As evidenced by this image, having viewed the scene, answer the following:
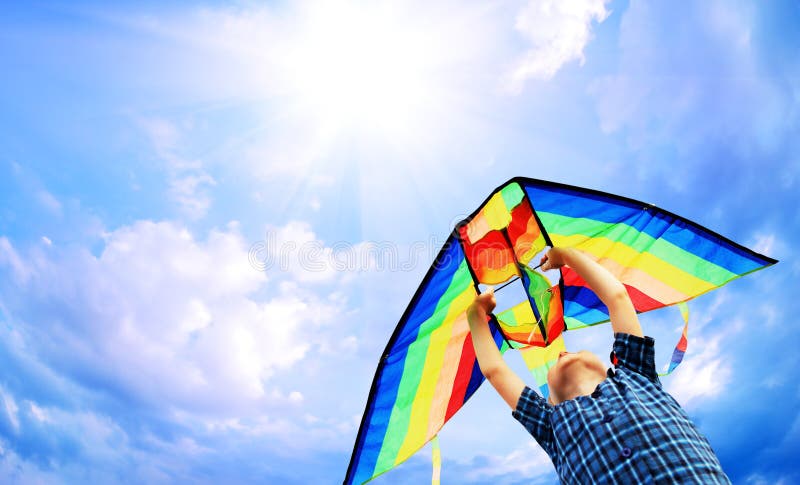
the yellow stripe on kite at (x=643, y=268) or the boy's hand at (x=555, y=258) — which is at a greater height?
the yellow stripe on kite at (x=643, y=268)

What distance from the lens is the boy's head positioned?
1.55m

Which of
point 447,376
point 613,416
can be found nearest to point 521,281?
point 447,376

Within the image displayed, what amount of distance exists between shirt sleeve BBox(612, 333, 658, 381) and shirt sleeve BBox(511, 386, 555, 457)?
0.31m

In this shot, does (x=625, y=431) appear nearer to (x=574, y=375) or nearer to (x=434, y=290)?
(x=574, y=375)

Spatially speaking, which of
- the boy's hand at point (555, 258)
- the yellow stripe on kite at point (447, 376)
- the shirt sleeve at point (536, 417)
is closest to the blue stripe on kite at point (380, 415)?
the yellow stripe on kite at point (447, 376)

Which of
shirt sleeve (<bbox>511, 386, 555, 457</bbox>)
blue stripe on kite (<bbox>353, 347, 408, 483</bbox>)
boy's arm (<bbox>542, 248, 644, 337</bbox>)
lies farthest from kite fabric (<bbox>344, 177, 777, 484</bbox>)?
shirt sleeve (<bbox>511, 386, 555, 457</bbox>)

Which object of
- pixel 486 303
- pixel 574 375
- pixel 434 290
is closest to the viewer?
pixel 574 375

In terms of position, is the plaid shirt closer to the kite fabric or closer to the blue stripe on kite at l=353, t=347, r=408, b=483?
the kite fabric

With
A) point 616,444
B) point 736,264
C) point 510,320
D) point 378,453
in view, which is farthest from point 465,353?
point 736,264

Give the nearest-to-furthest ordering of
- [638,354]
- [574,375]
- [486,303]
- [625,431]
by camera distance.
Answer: [625,431], [638,354], [574,375], [486,303]

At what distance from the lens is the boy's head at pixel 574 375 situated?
155 centimetres

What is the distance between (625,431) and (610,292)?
53 cm

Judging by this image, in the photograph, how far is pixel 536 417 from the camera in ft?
4.82

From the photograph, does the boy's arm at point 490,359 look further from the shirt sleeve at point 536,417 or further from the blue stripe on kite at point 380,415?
the blue stripe on kite at point 380,415
